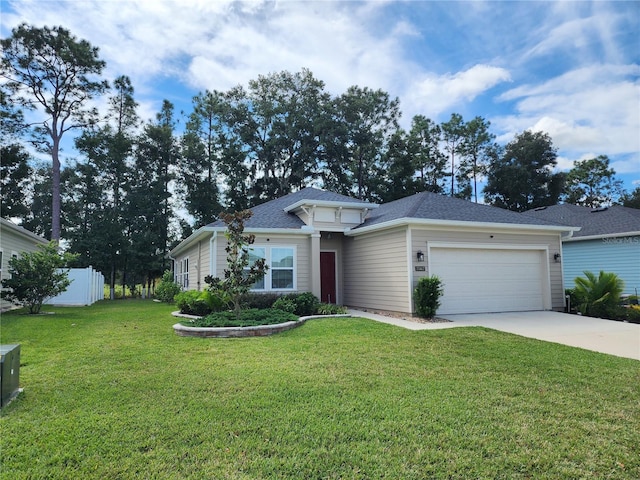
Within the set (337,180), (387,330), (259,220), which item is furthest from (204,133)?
(387,330)

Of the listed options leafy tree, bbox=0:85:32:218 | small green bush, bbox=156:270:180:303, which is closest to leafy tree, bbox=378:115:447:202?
small green bush, bbox=156:270:180:303

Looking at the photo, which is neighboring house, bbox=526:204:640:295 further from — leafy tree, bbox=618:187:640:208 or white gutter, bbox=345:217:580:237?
leafy tree, bbox=618:187:640:208

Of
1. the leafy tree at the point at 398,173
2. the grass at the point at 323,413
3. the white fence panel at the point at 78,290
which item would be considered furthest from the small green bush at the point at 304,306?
the leafy tree at the point at 398,173

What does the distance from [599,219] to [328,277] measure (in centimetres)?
1156

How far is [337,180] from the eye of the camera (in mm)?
29766

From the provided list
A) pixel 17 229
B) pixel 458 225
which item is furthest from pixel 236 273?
pixel 17 229

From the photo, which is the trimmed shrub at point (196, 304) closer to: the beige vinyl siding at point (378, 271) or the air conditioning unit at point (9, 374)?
the beige vinyl siding at point (378, 271)

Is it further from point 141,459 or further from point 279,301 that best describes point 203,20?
point 141,459

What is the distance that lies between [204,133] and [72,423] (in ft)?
96.3

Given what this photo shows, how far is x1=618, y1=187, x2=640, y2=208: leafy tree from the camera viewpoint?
3238 cm

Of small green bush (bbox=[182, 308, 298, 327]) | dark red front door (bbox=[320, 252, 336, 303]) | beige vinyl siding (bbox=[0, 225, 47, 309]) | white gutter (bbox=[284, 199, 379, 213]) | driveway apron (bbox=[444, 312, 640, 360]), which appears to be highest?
white gutter (bbox=[284, 199, 379, 213])

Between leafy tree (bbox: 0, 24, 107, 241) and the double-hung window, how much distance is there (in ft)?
46.9

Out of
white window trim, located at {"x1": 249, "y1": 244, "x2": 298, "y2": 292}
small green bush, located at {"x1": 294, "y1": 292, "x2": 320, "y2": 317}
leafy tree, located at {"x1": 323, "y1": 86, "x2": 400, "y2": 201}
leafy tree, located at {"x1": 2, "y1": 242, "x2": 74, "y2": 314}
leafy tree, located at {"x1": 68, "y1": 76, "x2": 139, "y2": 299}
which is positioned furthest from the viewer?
leafy tree, located at {"x1": 323, "y1": 86, "x2": 400, "y2": 201}

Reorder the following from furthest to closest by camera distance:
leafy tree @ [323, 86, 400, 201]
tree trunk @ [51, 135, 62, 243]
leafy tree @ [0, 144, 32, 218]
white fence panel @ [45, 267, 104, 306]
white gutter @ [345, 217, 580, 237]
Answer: leafy tree @ [323, 86, 400, 201], leafy tree @ [0, 144, 32, 218], tree trunk @ [51, 135, 62, 243], white fence panel @ [45, 267, 104, 306], white gutter @ [345, 217, 580, 237]
